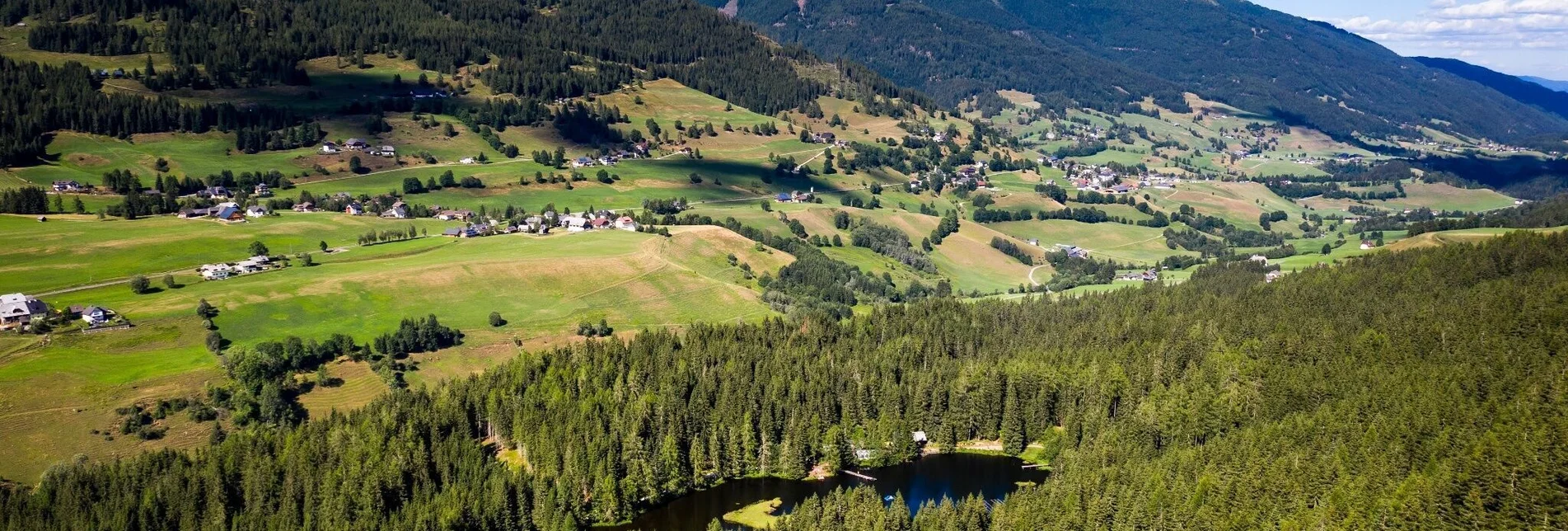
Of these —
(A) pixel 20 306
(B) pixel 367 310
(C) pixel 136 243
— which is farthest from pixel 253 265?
(A) pixel 20 306

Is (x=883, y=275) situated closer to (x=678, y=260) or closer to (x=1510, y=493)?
(x=678, y=260)

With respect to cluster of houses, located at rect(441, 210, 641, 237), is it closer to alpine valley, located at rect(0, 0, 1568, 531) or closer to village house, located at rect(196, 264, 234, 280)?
alpine valley, located at rect(0, 0, 1568, 531)

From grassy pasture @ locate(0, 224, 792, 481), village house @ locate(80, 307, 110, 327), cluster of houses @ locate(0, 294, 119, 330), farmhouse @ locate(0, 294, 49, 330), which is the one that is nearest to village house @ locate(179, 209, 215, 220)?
grassy pasture @ locate(0, 224, 792, 481)

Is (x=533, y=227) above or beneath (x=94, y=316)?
above

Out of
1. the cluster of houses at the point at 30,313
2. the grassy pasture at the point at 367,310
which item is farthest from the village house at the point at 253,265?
the cluster of houses at the point at 30,313

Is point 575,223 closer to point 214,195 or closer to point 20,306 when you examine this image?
point 214,195

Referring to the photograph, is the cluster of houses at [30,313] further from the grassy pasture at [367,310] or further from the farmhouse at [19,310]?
the grassy pasture at [367,310]
